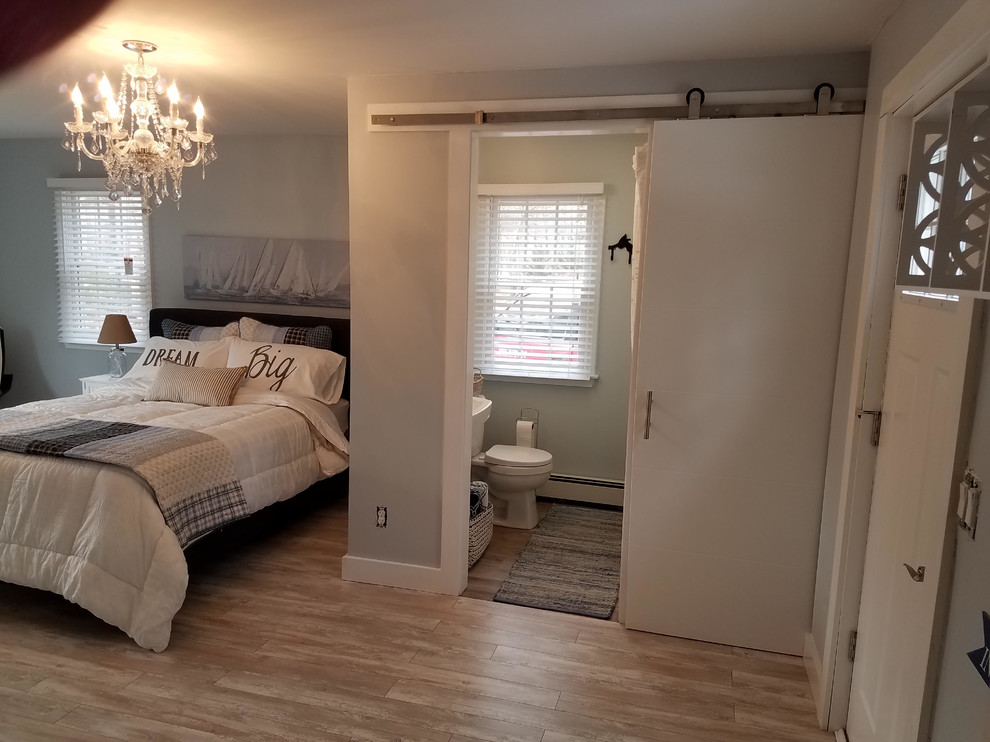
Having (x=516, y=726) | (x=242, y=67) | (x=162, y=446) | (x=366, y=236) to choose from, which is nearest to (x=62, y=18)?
(x=242, y=67)

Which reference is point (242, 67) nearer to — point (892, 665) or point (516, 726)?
point (516, 726)

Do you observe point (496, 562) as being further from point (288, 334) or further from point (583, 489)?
point (288, 334)

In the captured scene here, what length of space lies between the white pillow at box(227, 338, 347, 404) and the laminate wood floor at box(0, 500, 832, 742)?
4.35ft

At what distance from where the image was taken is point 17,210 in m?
5.29

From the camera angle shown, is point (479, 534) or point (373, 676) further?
point (479, 534)

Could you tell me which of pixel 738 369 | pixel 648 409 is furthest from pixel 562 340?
pixel 738 369

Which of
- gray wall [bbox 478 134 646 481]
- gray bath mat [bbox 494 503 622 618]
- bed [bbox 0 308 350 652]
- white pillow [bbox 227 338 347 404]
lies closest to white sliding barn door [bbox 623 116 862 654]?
gray bath mat [bbox 494 503 622 618]

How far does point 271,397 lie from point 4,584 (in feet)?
4.99

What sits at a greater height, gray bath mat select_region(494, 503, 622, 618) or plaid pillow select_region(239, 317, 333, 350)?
plaid pillow select_region(239, 317, 333, 350)

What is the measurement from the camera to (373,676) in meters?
2.48

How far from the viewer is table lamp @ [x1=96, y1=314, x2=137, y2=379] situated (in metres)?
4.83

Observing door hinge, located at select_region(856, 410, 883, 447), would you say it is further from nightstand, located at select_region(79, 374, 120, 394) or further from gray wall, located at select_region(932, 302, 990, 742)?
nightstand, located at select_region(79, 374, 120, 394)

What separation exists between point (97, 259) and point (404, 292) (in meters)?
3.46

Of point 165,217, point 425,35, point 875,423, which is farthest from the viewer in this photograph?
point 165,217
